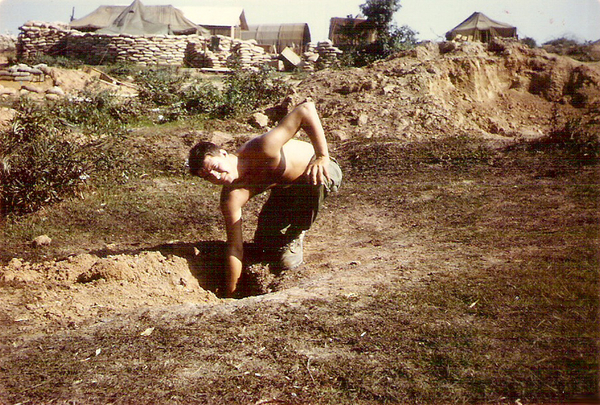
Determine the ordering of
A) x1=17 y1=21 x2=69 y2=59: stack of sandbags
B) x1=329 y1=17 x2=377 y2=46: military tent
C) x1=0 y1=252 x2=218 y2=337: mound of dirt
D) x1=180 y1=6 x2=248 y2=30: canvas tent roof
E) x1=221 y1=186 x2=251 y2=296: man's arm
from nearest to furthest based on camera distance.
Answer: x1=0 y1=252 x2=218 y2=337: mound of dirt → x1=221 y1=186 x2=251 y2=296: man's arm → x1=329 y1=17 x2=377 y2=46: military tent → x1=17 y1=21 x2=69 y2=59: stack of sandbags → x1=180 y1=6 x2=248 y2=30: canvas tent roof

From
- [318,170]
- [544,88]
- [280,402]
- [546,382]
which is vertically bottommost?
[280,402]

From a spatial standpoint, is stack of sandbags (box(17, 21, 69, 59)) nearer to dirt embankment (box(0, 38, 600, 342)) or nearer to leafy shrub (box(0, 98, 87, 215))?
dirt embankment (box(0, 38, 600, 342))

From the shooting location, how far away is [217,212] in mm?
4691

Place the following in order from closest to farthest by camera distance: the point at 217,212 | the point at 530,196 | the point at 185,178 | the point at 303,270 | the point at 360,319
Answer: the point at 360,319, the point at 303,270, the point at 530,196, the point at 217,212, the point at 185,178

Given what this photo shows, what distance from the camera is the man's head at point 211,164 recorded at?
9.79 feet

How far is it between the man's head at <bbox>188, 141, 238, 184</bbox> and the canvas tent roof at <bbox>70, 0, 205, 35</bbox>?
57.1 feet

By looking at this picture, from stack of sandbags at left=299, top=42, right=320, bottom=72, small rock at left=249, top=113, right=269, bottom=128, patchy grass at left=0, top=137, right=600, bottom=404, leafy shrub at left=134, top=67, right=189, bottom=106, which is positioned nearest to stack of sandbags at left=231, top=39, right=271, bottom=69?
stack of sandbags at left=299, top=42, right=320, bottom=72

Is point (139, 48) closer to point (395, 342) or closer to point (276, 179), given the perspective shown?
point (276, 179)

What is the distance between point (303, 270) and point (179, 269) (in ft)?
2.74

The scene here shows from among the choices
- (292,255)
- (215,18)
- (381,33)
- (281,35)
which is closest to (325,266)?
(292,255)

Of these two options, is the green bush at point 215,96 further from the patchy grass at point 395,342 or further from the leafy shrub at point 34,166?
the patchy grass at point 395,342

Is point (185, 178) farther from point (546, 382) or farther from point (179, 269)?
point (546, 382)

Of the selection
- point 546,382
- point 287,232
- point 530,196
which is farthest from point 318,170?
point 530,196

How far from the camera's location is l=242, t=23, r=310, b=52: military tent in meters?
27.4
